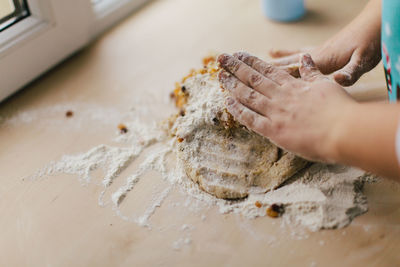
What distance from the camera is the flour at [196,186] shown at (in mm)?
641

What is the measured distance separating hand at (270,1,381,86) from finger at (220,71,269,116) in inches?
4.8

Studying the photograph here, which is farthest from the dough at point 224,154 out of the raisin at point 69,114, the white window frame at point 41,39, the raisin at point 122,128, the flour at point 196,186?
the white window frame at point 41,39

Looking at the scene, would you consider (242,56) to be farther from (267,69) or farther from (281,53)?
(281,53)

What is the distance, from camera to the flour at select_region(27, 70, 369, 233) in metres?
0.64

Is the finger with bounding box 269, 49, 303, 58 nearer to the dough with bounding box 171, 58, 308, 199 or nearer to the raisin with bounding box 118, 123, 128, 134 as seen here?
the dough with bounding box 171, 58, 308, 199

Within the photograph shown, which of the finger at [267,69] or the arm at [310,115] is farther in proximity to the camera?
the finger at [267,69]

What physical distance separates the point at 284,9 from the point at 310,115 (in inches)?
22.6

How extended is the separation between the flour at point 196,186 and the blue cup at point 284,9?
0.39 meters

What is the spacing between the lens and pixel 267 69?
2.28 ft

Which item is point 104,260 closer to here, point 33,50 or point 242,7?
point 33,50

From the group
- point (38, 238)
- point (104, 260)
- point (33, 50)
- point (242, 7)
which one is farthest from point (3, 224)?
point (242, 7)

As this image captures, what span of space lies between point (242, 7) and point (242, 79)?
22.1 inches

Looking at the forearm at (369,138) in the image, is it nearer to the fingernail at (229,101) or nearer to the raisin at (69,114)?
the fingernail at (229,101)

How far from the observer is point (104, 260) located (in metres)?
0.63
